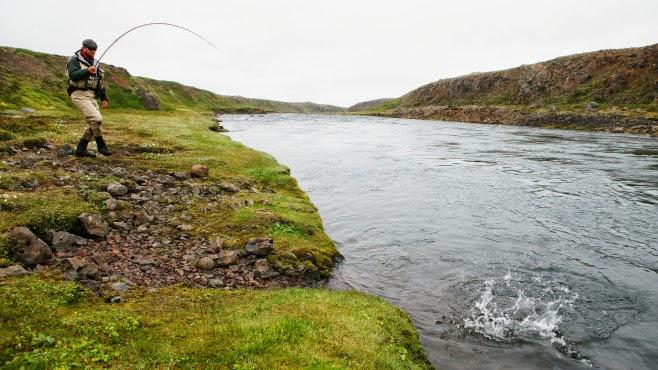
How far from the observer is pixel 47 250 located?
9.81 metres

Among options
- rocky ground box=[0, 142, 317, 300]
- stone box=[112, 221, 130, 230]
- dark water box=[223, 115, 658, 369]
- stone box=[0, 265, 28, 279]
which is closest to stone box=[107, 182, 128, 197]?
rocky ground box=[0, 142, 317, 300]

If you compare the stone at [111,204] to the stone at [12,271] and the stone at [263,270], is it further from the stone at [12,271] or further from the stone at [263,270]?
the stone at [263,270]

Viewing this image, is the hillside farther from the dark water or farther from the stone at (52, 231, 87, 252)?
the stone at (52, 231, 87, 252)

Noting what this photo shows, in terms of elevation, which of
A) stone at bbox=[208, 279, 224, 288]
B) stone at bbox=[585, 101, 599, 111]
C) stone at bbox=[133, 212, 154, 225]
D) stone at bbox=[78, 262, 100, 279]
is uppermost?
stone at bbox=[585, 101, 599, 111]

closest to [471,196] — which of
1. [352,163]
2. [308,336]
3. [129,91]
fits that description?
[352,163]

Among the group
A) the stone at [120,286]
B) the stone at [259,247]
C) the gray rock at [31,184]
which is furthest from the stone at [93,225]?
the stone at [259,247]

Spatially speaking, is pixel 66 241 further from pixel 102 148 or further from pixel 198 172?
pixel 102 148

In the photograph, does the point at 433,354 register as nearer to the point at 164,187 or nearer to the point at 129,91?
the point at 164,187

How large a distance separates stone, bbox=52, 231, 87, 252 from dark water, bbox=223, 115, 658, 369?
22.4ft

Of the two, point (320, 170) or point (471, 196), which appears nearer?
point (471, 196)

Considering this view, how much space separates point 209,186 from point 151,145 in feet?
32.9

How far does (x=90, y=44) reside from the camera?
16.0 meters

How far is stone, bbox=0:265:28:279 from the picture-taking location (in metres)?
8.57

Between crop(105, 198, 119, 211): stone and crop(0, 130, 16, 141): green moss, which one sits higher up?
crop(0, 130, 16, 141): green moss
